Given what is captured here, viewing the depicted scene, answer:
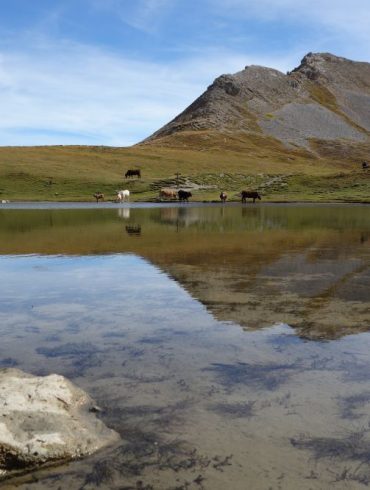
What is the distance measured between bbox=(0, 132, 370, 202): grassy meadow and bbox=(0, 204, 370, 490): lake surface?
162 ft

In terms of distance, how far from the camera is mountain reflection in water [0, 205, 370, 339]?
10.5 meters

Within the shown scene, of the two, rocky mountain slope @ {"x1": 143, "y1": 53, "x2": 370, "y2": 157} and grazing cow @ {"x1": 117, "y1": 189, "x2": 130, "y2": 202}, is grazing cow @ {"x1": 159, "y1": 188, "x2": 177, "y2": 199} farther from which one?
rocky mountain slope @ {"x1": 143, "y1": 53, "x2": 370, "y2": 157}

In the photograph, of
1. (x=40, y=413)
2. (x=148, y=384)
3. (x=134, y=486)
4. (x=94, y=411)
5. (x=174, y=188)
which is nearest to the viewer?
(x=134, y=486)

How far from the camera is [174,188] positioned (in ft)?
234

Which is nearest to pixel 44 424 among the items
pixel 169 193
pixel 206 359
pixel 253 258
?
pixel 206 359

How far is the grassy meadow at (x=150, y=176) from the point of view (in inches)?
2694

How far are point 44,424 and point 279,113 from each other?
17334 centimetres

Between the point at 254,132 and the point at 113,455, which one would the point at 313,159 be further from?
the point at 113,455

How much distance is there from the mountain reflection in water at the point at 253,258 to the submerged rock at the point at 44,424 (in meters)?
4.37

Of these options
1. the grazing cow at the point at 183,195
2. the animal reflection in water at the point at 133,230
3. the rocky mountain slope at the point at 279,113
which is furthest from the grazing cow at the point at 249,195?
the rocky mountain slope at the point at 279,113

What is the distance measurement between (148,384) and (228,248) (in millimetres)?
14034

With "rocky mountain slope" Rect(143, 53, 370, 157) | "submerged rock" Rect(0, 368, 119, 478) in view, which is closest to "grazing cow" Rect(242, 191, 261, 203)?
"submerged rock" Rect(0, 368, 119, 478)

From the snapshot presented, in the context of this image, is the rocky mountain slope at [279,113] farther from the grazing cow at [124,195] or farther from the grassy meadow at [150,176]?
the grazing cow at [124,195]

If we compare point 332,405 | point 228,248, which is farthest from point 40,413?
point 228,248
